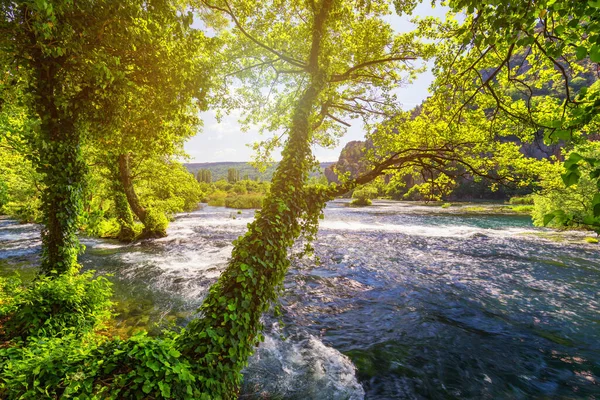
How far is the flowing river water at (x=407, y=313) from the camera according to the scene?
271 inches

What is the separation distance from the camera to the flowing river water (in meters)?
6.88

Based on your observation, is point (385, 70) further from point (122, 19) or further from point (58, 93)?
point (58, 93)

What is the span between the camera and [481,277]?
1410 centimetres

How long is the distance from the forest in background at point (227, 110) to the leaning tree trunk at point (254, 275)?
0.03 m

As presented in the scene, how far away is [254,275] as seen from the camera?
5.54m

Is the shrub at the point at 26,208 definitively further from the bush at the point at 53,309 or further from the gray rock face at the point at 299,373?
the gray rock face at the point at 299,373

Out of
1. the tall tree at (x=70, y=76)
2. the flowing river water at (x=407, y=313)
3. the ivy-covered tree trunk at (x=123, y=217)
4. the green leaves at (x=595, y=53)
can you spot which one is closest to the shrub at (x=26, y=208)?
the tall tree at (x=70, y=76)

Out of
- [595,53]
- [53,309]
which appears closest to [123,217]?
[53,309]

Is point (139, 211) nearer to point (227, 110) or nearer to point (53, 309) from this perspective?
point (227, 110)

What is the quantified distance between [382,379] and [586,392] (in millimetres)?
4751

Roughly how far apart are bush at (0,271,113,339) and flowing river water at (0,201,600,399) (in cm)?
239

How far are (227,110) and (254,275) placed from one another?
7.89 m

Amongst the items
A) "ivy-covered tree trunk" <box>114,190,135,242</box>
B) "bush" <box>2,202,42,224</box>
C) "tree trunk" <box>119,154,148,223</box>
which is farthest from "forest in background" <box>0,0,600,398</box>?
"ivy-covered tree trunk" <box>114,190,135,242</box>

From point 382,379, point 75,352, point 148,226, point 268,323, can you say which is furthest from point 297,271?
point 148,226
